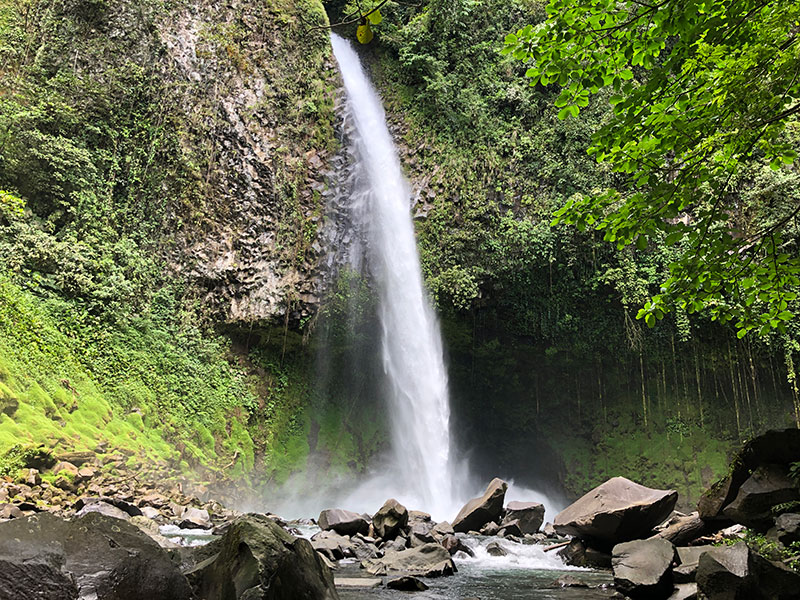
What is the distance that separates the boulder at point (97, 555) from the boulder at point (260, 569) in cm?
23

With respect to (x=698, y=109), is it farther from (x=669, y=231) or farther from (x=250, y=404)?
(x=250, y=404)

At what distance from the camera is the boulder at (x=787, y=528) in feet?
15.8

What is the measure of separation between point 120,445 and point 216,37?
1271cm

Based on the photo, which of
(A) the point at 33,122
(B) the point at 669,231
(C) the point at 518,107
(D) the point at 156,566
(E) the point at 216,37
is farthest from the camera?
(C) the point at 518,107

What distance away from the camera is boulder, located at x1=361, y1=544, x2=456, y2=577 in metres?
6.38

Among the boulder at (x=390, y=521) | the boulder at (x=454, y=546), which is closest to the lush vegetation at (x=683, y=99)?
the boulder at (x=454, y=546)

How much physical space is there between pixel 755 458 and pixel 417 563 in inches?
164

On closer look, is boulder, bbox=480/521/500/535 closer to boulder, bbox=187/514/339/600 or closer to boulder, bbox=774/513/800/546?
boulder, bbox=774/513/800/546

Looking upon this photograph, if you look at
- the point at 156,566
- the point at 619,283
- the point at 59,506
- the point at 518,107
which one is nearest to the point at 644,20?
the point at 156,566

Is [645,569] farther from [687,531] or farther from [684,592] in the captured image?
[687,531]

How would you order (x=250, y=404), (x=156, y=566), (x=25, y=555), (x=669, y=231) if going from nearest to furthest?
(x=25, y=555), (x=156, y=566), (x=669, y=231), (x=250, y=404)

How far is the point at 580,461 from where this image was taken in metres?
18.0

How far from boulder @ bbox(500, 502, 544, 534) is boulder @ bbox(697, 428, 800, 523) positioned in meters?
5.32

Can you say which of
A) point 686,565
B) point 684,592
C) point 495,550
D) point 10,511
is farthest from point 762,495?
point 10,511
